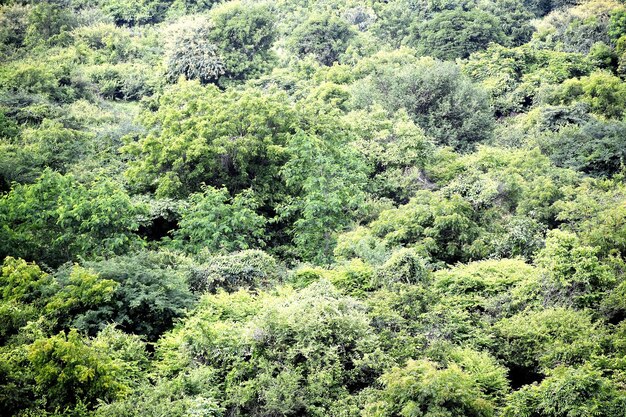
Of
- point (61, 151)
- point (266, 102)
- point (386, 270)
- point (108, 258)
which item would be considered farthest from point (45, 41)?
point (386, 270)

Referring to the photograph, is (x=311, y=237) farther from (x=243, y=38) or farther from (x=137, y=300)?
(x=243, y=38)

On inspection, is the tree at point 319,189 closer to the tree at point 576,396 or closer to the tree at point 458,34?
the tree at point 576,396

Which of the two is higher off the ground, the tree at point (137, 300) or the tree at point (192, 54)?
the tree at point (137, 300)

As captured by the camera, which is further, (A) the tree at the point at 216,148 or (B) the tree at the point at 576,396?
(A) the tree at the point at 216,148

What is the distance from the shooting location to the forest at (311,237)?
10.3 m

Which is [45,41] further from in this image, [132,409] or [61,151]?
[132,409]

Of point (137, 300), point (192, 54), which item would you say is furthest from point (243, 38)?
point (137, 300)

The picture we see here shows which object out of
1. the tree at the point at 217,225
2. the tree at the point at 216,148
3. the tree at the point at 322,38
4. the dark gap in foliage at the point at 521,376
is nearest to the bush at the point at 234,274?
the tree at the point at 217,225

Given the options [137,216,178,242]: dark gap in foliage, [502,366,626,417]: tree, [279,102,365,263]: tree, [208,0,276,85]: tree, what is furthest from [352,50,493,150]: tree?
[502,366,626,417]: tree

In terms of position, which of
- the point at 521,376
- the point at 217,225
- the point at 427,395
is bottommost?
the point at 217,225

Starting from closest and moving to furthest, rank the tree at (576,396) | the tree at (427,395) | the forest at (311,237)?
the tree at (576,396)
the tree at (427,395)
the forest at (311,237)

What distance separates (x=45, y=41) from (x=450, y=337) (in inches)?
1393

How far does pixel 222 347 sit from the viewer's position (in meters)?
11.4

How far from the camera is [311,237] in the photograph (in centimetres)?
1919
